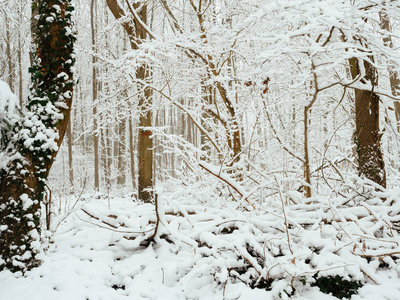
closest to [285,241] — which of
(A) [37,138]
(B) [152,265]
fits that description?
(B) [152,265]

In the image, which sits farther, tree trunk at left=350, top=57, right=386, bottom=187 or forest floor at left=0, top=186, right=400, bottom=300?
tree trunk at left=350, top=57, right=386, bottom=187

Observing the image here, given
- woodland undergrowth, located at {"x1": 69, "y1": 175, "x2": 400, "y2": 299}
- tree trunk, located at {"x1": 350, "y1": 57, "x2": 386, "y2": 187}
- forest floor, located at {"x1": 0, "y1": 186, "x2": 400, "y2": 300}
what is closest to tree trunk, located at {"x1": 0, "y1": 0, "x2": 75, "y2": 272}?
forest floor, located at {"x1": 0, "y1": 186, "x2": 400, "y2": 300}

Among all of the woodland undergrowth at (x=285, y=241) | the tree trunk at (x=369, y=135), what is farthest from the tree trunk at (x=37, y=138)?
the tree trunk at (x=369, y=135)

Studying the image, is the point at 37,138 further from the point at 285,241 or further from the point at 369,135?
the point at 369,135

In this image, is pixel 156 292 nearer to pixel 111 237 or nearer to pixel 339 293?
pixel 111 237

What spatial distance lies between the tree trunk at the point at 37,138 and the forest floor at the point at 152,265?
250 mm

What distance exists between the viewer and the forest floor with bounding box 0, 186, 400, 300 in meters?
2.39

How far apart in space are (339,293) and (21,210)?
3.05 meters

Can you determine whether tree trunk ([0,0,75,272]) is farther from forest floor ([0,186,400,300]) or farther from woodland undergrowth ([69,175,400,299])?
woodland undergrowth ([69,175,400,299])

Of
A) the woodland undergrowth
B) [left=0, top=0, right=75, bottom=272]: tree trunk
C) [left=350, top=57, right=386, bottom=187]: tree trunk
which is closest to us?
the woodland undergrowth

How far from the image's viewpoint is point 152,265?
9.47 feet

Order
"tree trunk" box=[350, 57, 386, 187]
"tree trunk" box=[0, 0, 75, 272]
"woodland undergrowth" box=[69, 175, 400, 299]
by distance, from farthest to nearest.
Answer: "tree trunk" box=[350, 57, 386, 187], "tree trunk" box=[0, 0, 75, 272], "woodland undergrowth" box=[69, 175, 400, 299]

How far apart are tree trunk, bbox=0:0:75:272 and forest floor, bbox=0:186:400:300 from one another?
0.82 ft

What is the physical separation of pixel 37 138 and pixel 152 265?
5.85 feet
